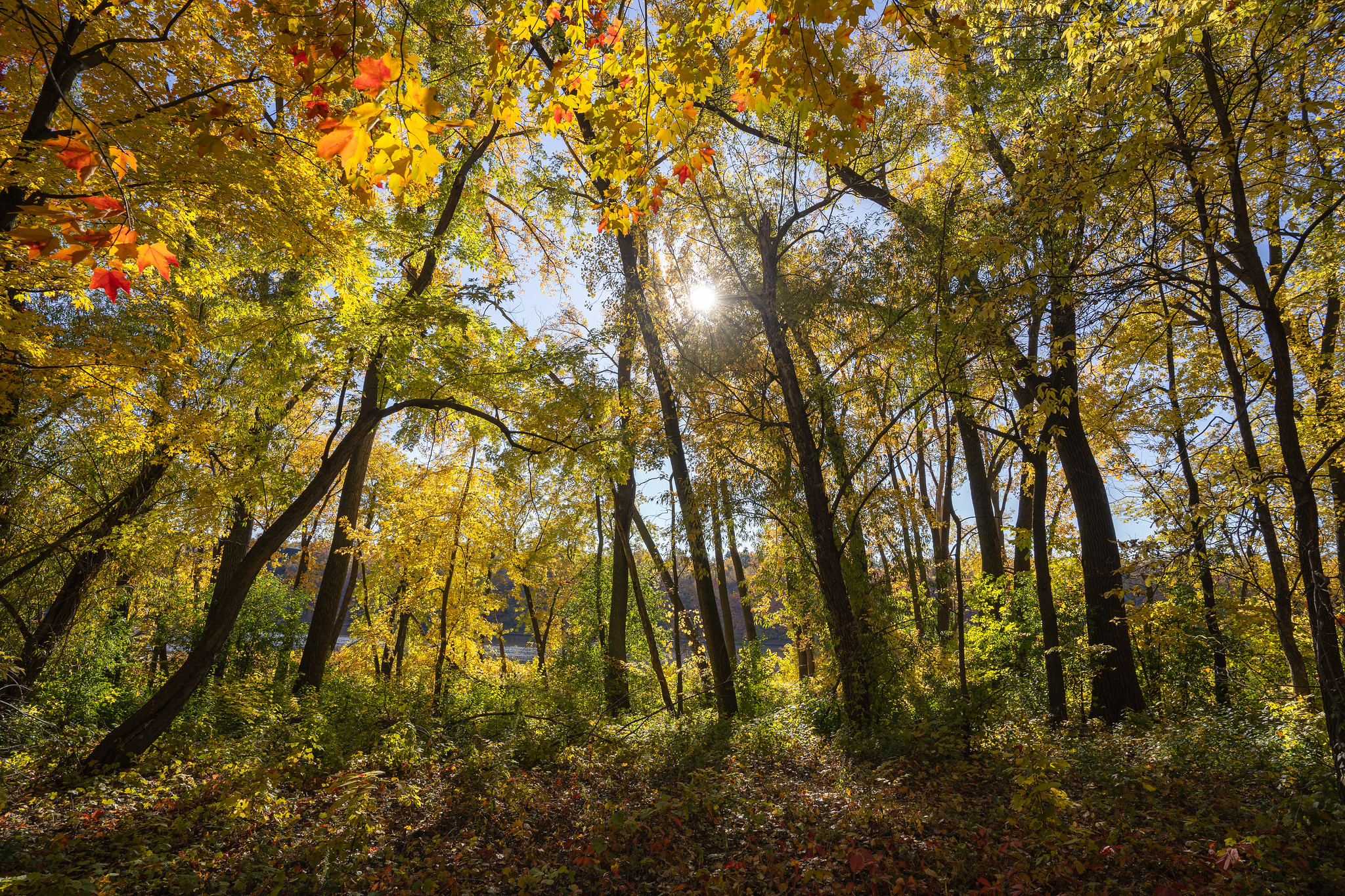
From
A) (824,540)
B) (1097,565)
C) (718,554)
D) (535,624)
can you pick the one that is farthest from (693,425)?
(535,624)

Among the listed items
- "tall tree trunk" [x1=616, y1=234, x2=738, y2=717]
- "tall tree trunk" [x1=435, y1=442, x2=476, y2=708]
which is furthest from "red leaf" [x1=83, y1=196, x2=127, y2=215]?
"tall tree trunk" [x1=435, y1=442, x2=476, y2=708]

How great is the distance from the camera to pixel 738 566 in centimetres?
1433

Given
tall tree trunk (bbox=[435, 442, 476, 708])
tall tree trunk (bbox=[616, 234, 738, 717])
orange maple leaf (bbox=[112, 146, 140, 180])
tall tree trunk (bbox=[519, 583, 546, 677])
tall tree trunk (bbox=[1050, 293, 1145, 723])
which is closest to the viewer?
orange maple leaf (bbox=[112, 146, 140, 180])

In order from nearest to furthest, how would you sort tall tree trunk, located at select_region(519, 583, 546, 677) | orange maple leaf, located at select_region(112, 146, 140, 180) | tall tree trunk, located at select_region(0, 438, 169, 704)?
1. orange maple leaf, located at select_region(112, 146, 140, 180)
2. tall tree trunk, located at select_region(0, 438, 169, 704)
3. tall tree trunk, located at select_region(519, 583, 546, 677)

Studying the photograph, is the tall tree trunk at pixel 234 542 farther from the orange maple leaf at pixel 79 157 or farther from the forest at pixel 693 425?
the orange maple leaf at pixel 79 157

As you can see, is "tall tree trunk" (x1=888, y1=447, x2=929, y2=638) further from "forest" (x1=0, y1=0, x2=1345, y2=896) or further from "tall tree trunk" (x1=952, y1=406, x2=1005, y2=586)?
"tall tree trunk" (x1=952, y1=406, x2=1005, y2=586)

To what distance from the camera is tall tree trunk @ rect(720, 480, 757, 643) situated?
30.3 feet

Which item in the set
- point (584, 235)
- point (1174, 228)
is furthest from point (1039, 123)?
point (584, 235)

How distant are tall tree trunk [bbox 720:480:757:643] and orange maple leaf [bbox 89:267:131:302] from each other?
754 centimetres

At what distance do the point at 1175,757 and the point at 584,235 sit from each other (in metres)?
10.8

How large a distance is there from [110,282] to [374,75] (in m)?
1.39

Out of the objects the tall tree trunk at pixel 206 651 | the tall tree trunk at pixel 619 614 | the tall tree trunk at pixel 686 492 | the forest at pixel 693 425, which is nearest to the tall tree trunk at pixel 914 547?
the forest at pixel 693 425

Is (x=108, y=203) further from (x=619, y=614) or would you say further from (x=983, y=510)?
(x=983, y=510)

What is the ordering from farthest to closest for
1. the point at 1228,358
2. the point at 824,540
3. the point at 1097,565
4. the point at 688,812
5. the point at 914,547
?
the point at 914,547 → the point at 1097,565 → the point at 824,540 → the point at 688,812 → the point at 1228,358
